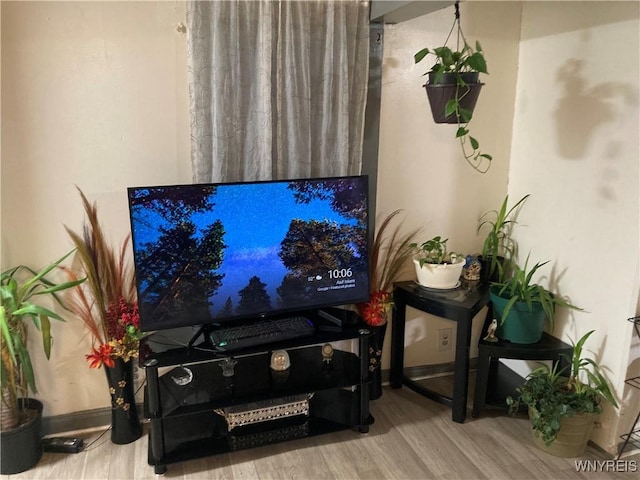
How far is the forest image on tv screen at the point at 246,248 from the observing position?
7.35 ft

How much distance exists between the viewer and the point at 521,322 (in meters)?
2.61

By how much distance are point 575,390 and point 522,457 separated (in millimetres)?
371

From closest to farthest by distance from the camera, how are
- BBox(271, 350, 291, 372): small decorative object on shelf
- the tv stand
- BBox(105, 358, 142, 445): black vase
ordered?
the tv stand → BBox(105, 358, 142, 445): black vase → BBox(271, 350, 291, 372): small decorative object on shelf

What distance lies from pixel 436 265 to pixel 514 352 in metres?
0.53

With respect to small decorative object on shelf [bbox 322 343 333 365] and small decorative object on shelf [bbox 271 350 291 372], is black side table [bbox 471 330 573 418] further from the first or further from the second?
small decorative object on shelf [bbox 271 350 291 372]

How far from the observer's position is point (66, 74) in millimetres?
2264

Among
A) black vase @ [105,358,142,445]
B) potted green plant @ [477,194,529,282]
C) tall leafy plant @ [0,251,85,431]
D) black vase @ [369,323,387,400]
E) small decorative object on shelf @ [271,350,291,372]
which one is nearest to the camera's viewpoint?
tall leafy plant @ [0,251,85,431]

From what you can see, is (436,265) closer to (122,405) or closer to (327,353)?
(327,353)

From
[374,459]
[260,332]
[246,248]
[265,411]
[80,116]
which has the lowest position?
[374,459]

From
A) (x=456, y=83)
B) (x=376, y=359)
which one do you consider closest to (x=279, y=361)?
(x=376, y=359)

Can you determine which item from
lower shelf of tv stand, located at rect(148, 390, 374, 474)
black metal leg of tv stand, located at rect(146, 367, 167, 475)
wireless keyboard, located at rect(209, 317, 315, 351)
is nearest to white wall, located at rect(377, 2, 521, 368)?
lower shelf of tv stand, located at rect(148, 390, 374, 474)

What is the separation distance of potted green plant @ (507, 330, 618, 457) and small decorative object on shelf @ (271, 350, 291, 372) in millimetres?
1034

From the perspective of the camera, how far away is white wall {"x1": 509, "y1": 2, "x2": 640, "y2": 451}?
91.3 inches

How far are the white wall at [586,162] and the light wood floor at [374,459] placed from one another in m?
0.35
